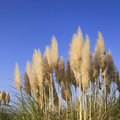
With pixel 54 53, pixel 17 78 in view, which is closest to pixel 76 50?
pixel 54 53

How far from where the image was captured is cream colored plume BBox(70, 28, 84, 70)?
6367 millimetres

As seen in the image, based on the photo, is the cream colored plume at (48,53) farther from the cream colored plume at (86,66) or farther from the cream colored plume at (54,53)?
Answer: the cream colored plume at (86,66)

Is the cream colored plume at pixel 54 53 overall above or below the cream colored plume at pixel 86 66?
above

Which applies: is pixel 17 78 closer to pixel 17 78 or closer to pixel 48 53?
pixel 17 78

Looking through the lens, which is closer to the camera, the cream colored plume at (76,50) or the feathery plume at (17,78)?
the cream colored plume at (76,50)

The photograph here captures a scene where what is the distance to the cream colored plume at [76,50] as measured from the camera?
6.37 meters

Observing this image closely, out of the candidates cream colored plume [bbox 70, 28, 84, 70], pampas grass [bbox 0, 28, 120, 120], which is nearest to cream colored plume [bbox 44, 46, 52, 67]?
pampas grass [bbox 0, 28, 120, 120]

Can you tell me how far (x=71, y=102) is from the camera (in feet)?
25.2

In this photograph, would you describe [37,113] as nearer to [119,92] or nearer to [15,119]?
[15,119]

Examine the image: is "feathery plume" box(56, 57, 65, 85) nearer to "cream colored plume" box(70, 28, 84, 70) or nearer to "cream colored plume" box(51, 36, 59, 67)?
"cream colored plume" box(51, 36, 59, 67)

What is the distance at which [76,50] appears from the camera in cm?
645

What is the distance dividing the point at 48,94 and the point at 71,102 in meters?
1.01

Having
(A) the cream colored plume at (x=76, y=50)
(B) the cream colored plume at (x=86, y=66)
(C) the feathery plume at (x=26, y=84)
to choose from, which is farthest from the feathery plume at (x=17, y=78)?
(B) the cream colored plume at (x=86, y=66)

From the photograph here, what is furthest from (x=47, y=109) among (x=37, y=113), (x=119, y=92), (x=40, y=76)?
(x=119, y=92)
